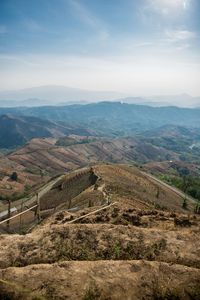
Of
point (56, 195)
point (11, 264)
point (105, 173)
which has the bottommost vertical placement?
point (56, 195)

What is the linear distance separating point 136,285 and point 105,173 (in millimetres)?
90534

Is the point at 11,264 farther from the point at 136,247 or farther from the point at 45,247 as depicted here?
the point at 136,247

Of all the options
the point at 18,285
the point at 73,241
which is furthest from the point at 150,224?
the point at 18,285

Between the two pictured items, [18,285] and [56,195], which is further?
[56,195]

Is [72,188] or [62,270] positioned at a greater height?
[62,270]

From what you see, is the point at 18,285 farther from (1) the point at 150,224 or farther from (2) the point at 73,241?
(1) the point at 150,224

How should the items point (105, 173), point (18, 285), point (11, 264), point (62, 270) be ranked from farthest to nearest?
point (105, 173) → point (11, 264) → point (62, 270) → point (18, 285)

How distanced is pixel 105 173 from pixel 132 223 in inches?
3129

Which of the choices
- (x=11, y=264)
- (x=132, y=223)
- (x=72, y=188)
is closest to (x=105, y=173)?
(x=72, y=188)

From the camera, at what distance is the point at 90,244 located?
2577 cm

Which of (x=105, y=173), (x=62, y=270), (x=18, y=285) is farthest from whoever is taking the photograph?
(x=105, y=173)

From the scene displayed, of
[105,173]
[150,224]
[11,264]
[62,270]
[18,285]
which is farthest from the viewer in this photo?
[105,173]

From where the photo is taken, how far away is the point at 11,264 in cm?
2497

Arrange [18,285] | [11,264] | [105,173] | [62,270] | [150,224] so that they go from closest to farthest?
[18,285]
[62,270]
[11,264]
[150,224]
[105,173]
